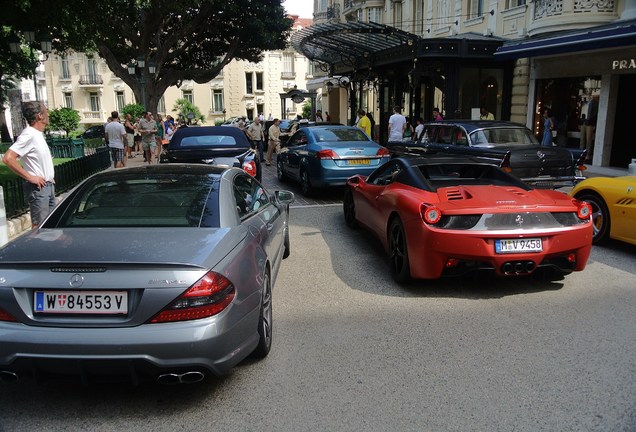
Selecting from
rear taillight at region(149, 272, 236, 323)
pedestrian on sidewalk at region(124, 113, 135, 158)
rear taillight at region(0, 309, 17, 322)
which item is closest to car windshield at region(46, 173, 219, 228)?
rear taillight at region(149, 272, 236, 323)

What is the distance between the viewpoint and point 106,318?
2.96 meters

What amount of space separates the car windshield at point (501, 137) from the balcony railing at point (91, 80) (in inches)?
2401

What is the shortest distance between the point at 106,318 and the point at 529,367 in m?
2.88

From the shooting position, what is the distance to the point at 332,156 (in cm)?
1066

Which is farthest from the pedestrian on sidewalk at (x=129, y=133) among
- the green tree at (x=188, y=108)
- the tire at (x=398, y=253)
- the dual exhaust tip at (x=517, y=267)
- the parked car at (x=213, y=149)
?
the green tree at (x=188, y=108)

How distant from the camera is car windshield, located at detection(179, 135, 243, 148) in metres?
10.9

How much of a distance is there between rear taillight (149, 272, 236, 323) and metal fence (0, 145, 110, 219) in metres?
6.34

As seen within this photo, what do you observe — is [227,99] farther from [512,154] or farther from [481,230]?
[481,230]

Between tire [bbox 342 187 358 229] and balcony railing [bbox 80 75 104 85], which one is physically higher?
balcony railing [bbox 80 75 104 85]

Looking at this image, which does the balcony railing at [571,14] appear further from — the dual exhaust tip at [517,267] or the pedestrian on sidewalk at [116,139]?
the pedestrian on sidewalk at [116,139]

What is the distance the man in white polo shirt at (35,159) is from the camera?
5.73 m

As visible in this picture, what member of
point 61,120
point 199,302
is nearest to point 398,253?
point 199,302

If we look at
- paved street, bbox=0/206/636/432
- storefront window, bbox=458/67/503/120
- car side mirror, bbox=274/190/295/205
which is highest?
storefront window, bbox=458/67/503/120

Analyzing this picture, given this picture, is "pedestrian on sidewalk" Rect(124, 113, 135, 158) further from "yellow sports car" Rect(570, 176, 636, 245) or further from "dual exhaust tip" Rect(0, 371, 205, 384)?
"dual exhaust tip" Rect(0, 371, 205, 384)
